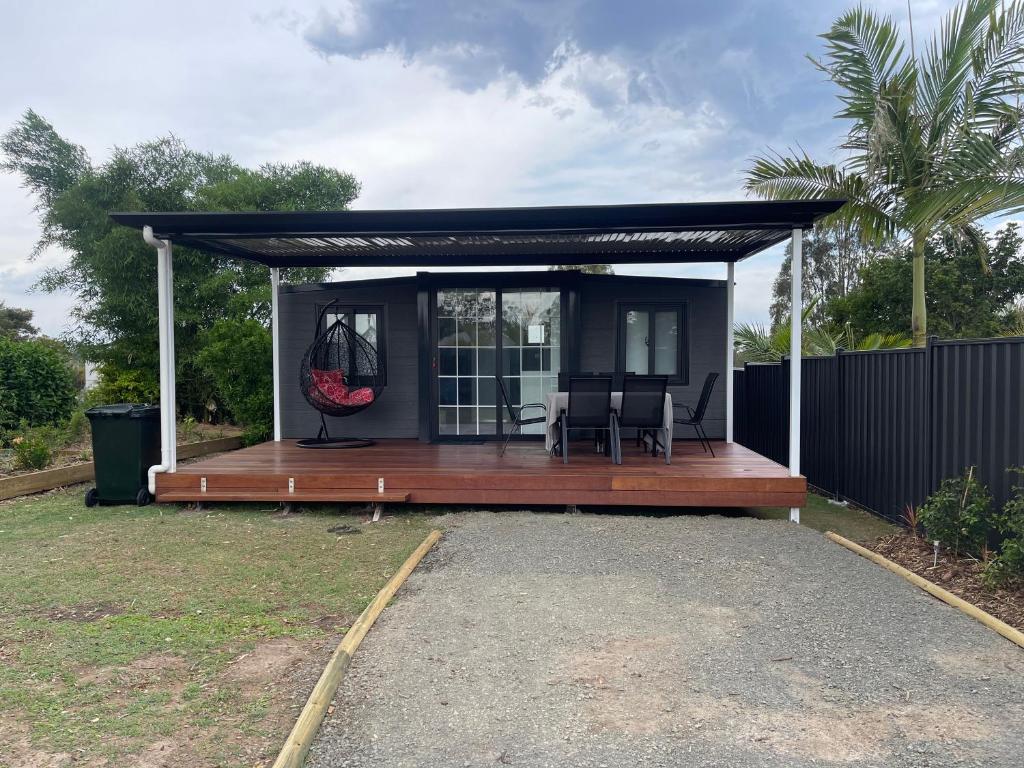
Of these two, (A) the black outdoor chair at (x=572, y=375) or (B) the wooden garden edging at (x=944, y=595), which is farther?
(A) the black outdoor chair at (x=572, y=375)

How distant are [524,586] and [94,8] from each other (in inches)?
368

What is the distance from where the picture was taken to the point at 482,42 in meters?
11.3

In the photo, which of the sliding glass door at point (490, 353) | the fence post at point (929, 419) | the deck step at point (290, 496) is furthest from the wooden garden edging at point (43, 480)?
the fence post at point (929, 419)

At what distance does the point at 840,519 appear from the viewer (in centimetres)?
564

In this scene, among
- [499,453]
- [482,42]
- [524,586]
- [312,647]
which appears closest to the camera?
[312,647]

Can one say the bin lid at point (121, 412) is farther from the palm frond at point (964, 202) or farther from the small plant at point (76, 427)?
the palm frond at point (964, 202)

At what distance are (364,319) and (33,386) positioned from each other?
4.42m

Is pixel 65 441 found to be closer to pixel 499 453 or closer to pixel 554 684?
pixel 499 453

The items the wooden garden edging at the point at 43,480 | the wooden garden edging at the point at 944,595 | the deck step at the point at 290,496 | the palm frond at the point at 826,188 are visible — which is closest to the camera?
the wooden garden edging at the point at 944,595

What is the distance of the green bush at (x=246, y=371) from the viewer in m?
9.29

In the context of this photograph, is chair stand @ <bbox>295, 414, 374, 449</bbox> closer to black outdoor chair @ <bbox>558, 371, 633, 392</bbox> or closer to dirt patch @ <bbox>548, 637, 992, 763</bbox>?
black outdoor chair @ <bbox>558, 371, 633, 392</bbox>

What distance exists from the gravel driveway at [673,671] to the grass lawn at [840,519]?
104 cm

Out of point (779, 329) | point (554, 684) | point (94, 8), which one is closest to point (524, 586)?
point (554, 684)

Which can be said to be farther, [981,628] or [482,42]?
[482,42]
